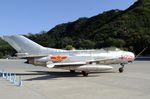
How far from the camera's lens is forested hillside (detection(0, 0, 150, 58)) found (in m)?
97.8

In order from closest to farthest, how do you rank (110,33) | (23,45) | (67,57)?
(67,57)
(23,45)
(110,33)

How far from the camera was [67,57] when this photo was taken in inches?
1035

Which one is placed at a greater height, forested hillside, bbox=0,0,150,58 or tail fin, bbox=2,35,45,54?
forested hillside, bbox=0,0,150,58

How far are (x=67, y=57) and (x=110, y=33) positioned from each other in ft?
319

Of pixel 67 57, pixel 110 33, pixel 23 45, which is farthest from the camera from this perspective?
pixel 110 33

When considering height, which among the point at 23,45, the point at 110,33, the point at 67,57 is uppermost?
the point at 110,33

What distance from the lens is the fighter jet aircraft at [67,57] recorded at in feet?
83.6

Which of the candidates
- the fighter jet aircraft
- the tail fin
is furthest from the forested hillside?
the tail fin

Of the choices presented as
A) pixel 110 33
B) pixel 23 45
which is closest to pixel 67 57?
pixel 23 45

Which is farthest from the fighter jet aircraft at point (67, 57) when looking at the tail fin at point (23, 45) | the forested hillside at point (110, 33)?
the forested hillside at point (110, 33)

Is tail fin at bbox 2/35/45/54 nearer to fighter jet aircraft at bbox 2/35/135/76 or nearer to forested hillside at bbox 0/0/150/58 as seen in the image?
fighter jet aircraft at bbox 2/35/135/76

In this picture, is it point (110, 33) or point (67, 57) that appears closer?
point (67, 57)

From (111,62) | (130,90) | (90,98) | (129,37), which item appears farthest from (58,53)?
(129,37)

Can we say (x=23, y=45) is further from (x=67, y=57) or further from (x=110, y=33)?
(x=110, y=33)
